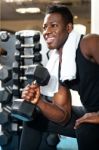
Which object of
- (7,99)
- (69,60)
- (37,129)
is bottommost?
(7,99)

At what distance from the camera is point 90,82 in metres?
1.70

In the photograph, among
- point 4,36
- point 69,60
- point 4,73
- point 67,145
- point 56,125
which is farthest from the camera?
point 67,145

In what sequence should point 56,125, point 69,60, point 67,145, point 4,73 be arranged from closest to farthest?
point 69,60 → point 56,125 → point 4,73 → point 67,145

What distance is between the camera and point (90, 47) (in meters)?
1.59

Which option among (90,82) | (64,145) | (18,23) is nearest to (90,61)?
(90,82)

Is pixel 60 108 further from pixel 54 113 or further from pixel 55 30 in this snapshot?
pixel 55 30

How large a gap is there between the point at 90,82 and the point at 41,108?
0.93 feet

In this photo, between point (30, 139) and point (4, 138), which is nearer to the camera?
point (30, 139)

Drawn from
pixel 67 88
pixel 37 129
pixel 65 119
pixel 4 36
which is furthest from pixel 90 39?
pixel 4 36

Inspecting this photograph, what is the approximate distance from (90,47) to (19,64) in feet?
4.01

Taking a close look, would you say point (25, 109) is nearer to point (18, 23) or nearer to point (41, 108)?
point (41, 108)

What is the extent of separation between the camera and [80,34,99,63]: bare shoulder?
5.15ft

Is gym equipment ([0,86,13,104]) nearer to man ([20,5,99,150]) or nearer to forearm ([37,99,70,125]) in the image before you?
man ([20,5,99,150])

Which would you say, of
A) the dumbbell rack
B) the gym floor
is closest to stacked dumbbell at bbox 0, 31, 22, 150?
the dumbbell rack
